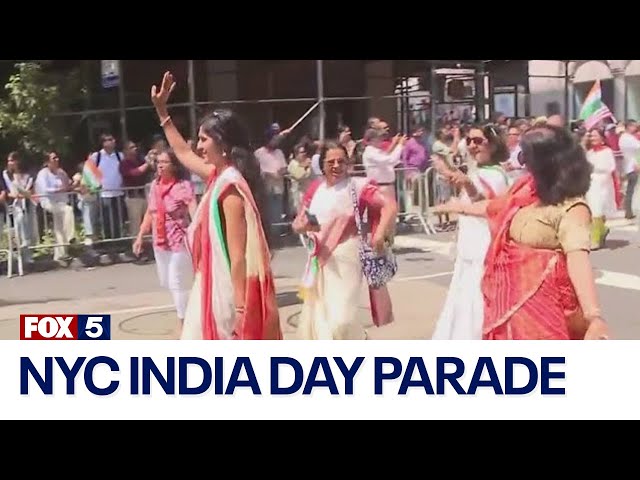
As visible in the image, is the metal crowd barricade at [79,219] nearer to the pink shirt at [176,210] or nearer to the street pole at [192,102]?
the pink shirt at [176,210]

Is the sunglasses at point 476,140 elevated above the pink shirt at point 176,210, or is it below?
above

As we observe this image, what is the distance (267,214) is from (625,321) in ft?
5.24

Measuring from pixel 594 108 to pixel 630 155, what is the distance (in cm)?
26

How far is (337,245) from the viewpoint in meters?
3.40

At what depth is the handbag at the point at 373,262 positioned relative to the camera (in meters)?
3.40

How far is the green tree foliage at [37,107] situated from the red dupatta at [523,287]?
1.82 m

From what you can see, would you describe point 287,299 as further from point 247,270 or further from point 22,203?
point 22,203

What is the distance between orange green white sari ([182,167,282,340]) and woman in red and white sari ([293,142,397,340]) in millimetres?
160

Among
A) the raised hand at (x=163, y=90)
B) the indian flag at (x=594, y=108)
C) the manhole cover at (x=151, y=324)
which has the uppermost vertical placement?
the raised hand at (x=163, y=90)

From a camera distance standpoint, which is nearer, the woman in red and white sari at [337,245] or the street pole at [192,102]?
the street pole at [192,102]

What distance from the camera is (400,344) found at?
3402mm

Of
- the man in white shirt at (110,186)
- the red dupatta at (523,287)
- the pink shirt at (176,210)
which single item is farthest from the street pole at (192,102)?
the red dupatta at (523,287)
